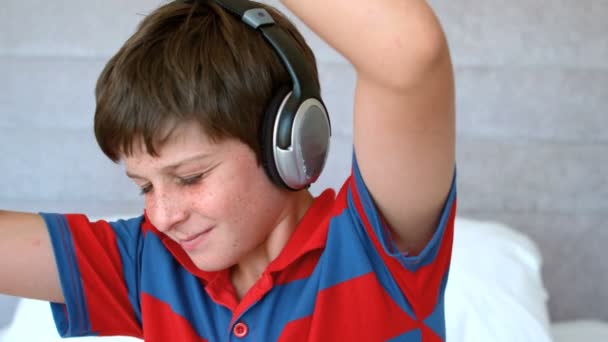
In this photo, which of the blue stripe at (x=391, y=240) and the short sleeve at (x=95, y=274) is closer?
the blue stripe at (x=391, y=240)

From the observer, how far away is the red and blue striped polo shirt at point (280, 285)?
924 mm

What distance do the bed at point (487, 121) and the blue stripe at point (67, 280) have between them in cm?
97

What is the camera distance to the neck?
40.1 inches

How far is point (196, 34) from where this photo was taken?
2.90ft

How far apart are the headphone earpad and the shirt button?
0.64 ft

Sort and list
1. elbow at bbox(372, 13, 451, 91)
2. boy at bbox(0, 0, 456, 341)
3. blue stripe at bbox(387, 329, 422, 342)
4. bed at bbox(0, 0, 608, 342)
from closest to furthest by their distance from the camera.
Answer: elbow at bbox(372, 13, 451, 91) → boy at bbox(0, 0, 456, 341) → blue stripe at bbox(387, 329, 422, 342) → bed at bbox(0, 0, 608, 342)

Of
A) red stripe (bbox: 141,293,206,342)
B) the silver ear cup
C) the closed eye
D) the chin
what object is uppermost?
the silver ear cup

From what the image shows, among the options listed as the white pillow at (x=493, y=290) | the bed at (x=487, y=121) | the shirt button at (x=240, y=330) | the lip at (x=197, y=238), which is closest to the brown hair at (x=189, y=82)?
the lip at (x=197, y=238)

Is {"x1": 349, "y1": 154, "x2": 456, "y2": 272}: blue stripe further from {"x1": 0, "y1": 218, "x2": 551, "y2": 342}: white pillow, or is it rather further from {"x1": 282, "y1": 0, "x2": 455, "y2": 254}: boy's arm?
{"x1": 0, "y1": 218, "x2": 551, "y2": 342}: white pillow

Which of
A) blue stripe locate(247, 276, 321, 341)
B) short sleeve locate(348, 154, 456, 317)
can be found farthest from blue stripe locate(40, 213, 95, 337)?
short sleeve locate(348, 154, 456, 317)

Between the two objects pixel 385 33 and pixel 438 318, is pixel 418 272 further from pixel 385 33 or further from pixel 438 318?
pixel 385 33

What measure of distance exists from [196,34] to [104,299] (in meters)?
0.37

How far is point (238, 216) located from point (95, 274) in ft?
0.71

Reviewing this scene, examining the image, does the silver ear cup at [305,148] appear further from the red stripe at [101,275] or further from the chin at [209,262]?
the red stripe at [101,275]
